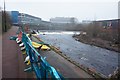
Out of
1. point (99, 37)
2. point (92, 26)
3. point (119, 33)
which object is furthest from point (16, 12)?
point (119, 33)

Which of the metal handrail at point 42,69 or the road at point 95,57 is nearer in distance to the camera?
the metal handrail at point 42,69

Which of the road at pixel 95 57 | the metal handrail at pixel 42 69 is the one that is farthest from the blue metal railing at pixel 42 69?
the road at pixel 95 57

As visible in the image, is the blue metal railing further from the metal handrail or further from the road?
the road

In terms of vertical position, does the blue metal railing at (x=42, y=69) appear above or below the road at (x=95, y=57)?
above

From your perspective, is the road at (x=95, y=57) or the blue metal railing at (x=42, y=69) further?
the road at (x=95, y=57)

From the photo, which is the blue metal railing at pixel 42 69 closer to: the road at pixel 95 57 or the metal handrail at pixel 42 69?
the metal handrail at pixel 42 69

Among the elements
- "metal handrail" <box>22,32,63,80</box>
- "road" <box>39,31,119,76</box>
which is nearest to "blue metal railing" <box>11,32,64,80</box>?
"metal handrail" <box>22,32,63,80</box>

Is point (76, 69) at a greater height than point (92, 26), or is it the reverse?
point (92, 26)

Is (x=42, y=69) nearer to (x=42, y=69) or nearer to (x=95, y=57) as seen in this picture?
(x=42, y=69)

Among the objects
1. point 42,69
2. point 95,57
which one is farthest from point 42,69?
point 95,57

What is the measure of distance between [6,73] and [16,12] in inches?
2290

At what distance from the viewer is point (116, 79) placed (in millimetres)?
8578

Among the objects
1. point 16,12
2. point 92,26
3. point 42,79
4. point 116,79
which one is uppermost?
point 16,12

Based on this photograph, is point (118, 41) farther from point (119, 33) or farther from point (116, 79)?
point (116, 79)
